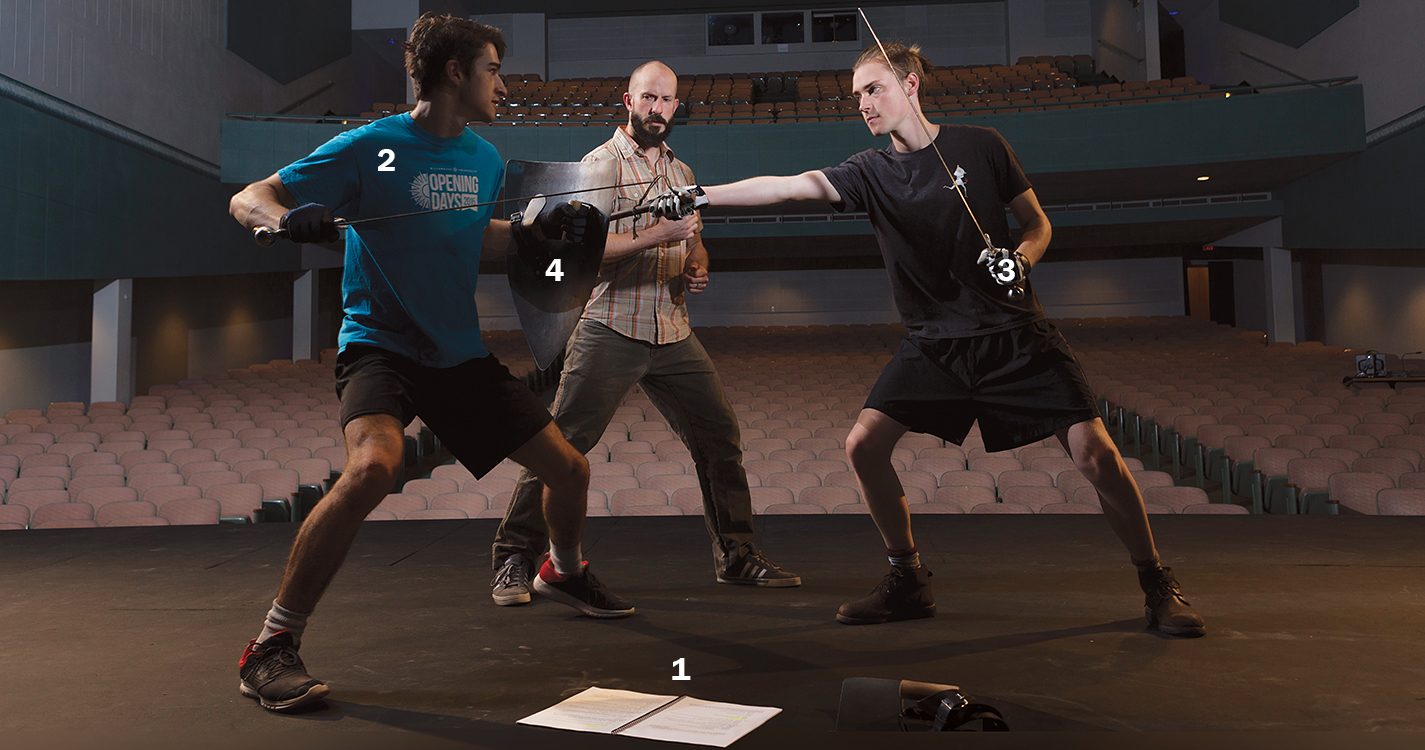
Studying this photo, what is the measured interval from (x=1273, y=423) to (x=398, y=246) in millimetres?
7185

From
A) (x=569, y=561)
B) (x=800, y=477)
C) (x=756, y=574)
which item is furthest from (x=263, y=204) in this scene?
(x=800, y=477)

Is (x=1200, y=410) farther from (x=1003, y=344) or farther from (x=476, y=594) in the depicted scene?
(x=476, y=594)

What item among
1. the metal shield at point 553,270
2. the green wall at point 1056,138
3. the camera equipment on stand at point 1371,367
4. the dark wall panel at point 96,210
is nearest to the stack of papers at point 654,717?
the metal shield at point 553,270

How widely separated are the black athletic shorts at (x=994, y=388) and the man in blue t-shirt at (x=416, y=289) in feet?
2.74

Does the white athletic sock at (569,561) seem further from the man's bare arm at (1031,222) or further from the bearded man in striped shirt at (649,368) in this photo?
the man's bare arm at (1031,222)

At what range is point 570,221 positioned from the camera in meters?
2.16

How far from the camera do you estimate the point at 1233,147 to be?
13.0m

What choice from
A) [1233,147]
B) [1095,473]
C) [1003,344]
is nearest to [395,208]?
[1003,344]

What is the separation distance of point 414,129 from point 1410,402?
8.55 meters

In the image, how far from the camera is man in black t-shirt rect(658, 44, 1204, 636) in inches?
82.3

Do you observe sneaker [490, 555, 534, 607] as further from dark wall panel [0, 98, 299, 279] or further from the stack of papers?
dark wall panel [0, 98, 299, 279]

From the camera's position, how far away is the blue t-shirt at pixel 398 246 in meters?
1.94

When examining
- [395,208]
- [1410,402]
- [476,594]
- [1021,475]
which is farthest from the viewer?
[1410,402]

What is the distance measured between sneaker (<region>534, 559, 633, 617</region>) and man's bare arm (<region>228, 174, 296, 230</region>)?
1.06 metres
